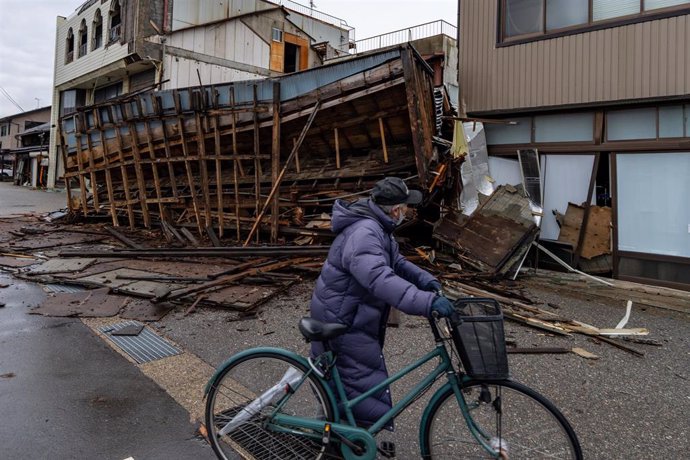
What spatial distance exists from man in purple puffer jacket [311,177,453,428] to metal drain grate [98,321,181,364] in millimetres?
2595

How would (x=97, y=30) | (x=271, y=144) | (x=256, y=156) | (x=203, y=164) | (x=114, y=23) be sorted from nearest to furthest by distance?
1. (x=256, y=156)
2. (x=271, y=144)
3. (x=203, y=164)
4. (x=114, y=23)
5. (x=97, y=30)

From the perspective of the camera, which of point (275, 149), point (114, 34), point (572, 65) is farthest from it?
point (114, 34)

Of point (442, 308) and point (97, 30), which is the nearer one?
point (442, 308)

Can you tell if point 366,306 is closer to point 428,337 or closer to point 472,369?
point 472,369

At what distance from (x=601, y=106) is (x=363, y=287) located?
7.92 m

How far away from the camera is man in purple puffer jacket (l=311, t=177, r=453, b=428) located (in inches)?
96.3


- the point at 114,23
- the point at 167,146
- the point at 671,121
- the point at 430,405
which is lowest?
the point at 430,405

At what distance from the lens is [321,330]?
2.45m

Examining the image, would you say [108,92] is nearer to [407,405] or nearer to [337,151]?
[337,151]

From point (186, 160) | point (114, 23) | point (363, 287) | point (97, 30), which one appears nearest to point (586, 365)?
point (363, 287)

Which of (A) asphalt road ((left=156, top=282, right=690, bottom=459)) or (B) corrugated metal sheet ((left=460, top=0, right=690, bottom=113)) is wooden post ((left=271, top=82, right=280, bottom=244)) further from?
(B) corrugated metal sheet ((left=460, top=0, right=690, bottom=113))

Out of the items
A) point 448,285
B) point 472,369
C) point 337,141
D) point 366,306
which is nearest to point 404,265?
point 366,306

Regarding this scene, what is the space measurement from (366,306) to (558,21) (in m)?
8.78

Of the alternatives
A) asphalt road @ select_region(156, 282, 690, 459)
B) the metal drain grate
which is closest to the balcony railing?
asphalt road @ select_region(156, 282, 690, 459)
